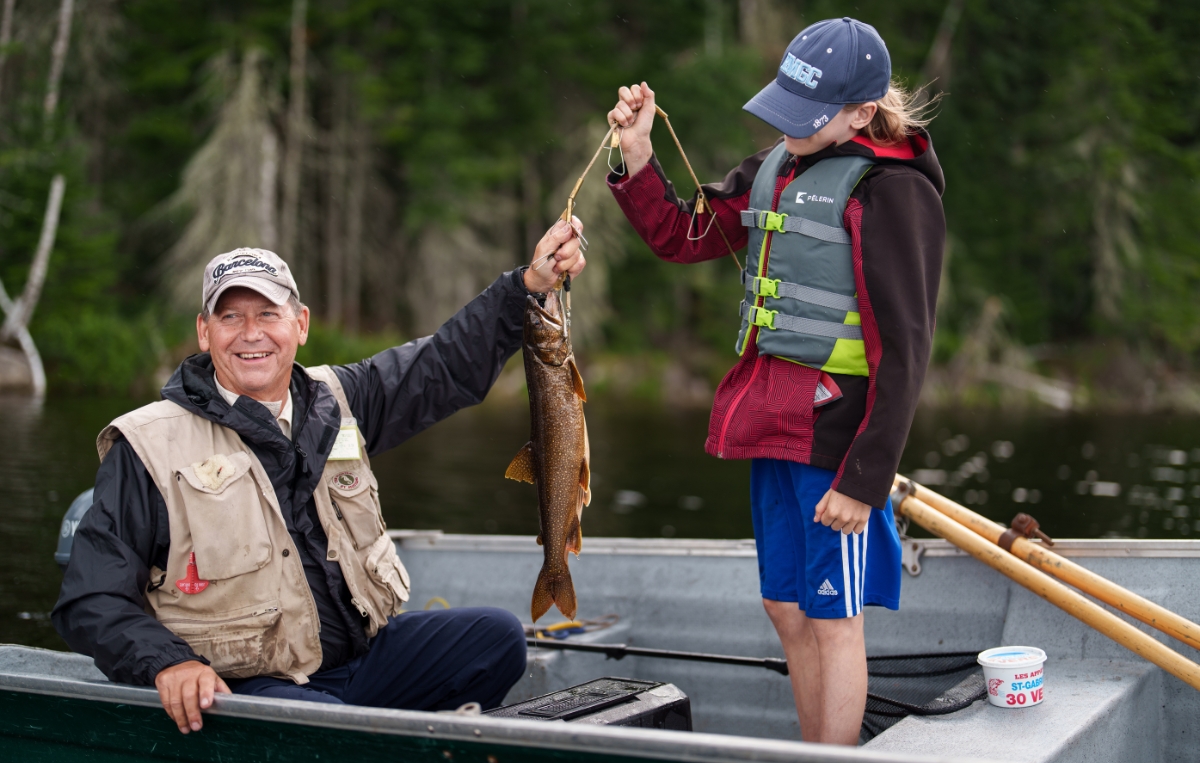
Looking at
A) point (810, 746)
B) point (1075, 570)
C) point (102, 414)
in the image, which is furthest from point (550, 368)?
point (102, 414)

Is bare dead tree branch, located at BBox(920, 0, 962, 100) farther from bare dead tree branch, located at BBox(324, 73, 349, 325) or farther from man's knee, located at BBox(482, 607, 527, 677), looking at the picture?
man's knee, located at BBox(482, 607, 527, 677)

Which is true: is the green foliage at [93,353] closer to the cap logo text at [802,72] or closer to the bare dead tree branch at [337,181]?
the bare dead tree branch at [337,181]

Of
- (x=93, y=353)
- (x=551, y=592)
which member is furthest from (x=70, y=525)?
(x=93, y=353)

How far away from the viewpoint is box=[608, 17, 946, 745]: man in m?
2.88

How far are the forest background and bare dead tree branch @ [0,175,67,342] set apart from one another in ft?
2.08

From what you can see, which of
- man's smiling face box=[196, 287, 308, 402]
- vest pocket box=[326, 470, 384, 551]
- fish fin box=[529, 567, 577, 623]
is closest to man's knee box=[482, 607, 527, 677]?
fish fin box=[529, 567, 577, 623]

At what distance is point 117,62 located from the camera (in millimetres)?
25203

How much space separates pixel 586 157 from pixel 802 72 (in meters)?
23.8

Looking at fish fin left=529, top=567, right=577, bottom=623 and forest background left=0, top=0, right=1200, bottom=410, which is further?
forest background left=0, top=0, right=1200, bottom=410

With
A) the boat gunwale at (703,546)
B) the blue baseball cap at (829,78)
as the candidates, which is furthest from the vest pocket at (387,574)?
the blue baseball cap at (829,78)

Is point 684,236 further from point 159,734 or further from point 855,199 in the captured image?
point 159,734

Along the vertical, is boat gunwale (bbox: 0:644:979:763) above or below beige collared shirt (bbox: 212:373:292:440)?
below

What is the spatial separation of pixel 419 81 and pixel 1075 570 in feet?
84.7

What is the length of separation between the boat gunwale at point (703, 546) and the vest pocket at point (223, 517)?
2028mm
